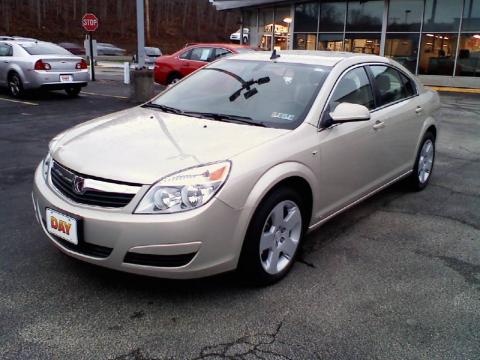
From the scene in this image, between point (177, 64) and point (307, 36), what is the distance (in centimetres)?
980

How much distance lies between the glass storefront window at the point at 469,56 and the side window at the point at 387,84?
50.3 feet

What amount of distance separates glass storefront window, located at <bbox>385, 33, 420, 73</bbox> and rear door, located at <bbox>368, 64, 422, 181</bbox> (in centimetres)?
1554

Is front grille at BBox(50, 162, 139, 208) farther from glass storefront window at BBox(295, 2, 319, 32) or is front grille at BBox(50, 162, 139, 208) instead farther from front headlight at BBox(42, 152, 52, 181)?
glass storefront window at BBox(295, 2, 319, 32)

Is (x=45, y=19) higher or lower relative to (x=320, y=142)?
higher

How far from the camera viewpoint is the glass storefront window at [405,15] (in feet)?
63.1

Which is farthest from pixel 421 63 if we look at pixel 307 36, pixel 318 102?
pixel 318 102

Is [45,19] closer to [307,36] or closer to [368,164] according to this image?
[307,36]

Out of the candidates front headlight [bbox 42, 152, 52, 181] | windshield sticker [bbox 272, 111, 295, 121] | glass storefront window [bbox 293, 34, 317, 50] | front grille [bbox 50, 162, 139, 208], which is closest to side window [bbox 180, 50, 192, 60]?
glass storefront window [bbox 293, 34, 317, 50]

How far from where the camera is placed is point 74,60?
1272 centimetres

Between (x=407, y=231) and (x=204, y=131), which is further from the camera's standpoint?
(x=407, y=231)

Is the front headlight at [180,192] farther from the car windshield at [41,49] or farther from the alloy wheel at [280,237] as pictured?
the car windshield at [41,49]

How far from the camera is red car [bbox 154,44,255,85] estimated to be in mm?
14133

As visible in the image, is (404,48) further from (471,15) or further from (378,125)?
(378,125)

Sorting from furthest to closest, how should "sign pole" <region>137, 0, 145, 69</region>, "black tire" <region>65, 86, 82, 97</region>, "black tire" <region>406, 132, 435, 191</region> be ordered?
"black tire" <region>65, 86, 82, 97</region>
"sign pole" <region>137, 0, 145, 69</region>
"black tire" <region>406, 132, 435, 191</region>
